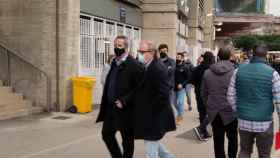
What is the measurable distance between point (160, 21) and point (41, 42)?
1109 cm

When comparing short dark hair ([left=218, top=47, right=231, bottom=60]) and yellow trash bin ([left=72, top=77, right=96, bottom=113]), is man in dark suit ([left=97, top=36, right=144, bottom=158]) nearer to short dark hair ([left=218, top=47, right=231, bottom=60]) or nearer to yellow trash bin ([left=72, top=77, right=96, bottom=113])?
short dark hair ([left=218, top=47, right=231, bottom=60])

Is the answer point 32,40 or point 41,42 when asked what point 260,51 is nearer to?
point 41,42

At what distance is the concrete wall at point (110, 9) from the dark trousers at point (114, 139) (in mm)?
9068

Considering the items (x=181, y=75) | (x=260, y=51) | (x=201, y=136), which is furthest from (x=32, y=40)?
(x=260, y=51)

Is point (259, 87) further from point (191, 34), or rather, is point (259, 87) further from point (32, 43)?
point (191, 34)

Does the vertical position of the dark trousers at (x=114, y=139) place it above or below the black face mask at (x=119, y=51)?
below

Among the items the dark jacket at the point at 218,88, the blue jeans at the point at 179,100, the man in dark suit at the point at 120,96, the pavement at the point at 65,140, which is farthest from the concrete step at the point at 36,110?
the dark jacket at the point at 218,88

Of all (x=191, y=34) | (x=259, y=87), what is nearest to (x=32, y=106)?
(x=259, y=87)

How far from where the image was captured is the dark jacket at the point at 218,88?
264 inches

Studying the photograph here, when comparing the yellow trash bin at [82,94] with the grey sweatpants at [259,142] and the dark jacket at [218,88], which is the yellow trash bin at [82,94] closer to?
the dark jacket at [218,88]

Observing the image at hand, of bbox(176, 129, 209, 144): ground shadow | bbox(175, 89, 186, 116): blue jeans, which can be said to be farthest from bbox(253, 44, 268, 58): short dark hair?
bbox(175, 89, 186, 116): blue jeans

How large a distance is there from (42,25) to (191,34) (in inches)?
1019

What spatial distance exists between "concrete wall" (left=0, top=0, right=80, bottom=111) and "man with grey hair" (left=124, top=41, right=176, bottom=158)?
748 centimetres

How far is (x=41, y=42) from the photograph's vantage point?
1335cm
